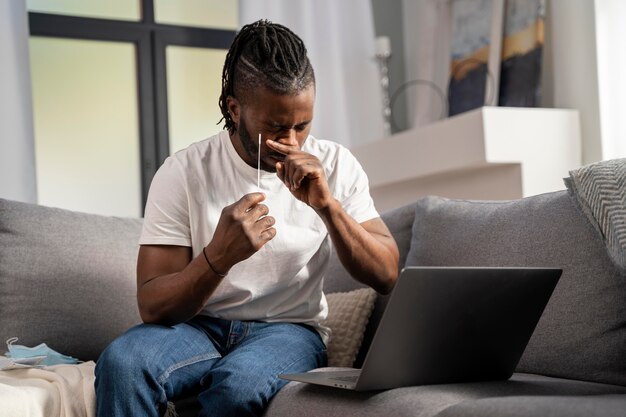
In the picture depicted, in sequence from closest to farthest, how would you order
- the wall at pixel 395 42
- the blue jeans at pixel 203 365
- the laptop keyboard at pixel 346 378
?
the laptop keyboard at pixel 346 378, the blue jeans at pixel 203 365, the wall at pixel 395 42

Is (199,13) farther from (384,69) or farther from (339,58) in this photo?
(384,69)

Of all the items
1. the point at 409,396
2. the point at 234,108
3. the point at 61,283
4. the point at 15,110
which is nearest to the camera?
the point at 409,396

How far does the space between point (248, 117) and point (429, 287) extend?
2.07 ft

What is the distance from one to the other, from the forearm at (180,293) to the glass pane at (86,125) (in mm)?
2683

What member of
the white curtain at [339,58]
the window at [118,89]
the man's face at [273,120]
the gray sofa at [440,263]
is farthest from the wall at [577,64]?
the man's face at [273,120]

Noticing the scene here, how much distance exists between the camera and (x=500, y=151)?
10.4 ft

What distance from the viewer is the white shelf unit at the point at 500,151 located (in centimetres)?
319

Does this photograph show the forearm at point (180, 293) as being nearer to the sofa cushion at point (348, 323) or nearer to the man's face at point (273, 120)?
the man's face at point (273, 120)

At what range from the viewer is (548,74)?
3.54 meters

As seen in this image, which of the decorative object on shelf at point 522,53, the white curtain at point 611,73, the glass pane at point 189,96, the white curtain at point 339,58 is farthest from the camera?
the glass pane at point 189,96

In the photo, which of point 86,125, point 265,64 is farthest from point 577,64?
point 86,125

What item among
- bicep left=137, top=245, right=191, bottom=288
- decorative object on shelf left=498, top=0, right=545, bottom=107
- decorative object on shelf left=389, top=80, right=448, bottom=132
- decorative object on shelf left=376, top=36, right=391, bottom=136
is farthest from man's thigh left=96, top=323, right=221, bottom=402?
decorative object on shelf left=376, top=36, right=391, bottom=136

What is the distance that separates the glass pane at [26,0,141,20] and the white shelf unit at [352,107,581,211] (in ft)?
5.62

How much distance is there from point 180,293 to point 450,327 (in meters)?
0.53
